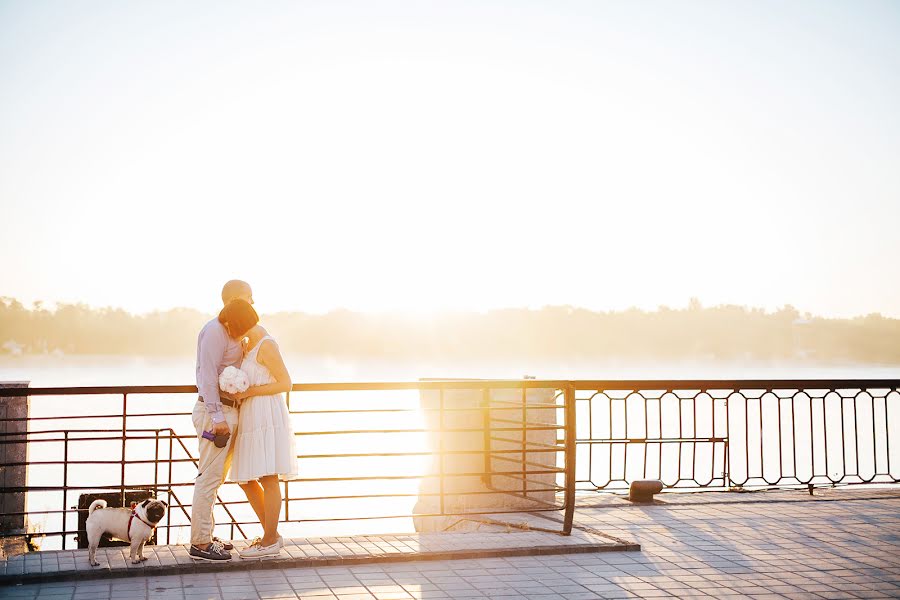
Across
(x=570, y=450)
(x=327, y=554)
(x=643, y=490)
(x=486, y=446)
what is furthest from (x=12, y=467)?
(x=643, y=490)

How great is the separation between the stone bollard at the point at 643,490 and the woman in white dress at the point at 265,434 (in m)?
4.21

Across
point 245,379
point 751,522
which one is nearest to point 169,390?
point 245,379

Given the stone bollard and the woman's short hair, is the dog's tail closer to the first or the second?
the woman's short hair

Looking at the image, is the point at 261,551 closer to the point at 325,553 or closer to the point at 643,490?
the point at 325,553

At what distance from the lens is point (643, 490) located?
30.5ft

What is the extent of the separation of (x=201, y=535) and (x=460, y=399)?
3.59 meters

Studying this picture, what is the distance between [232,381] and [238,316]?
443 mm

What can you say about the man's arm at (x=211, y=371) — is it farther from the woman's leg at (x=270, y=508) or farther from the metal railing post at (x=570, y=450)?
the metal railing post at (x=570, y=450)

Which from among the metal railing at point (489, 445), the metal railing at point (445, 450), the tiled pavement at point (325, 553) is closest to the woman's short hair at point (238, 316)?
the metal railing at point (445, 450)

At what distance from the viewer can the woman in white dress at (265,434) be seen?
20.8 ft

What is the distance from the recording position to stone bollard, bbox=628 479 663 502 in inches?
366

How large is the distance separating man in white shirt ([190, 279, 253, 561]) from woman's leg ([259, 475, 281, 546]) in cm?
29

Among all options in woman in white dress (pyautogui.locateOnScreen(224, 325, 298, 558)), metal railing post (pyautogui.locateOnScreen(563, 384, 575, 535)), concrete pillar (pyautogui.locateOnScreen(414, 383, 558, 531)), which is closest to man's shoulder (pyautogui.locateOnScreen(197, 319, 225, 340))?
woman in white dress (pyautogui.locateOnScreen(224, 325, 298, 558))

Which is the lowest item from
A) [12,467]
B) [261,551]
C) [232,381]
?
[261,551]
